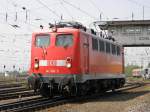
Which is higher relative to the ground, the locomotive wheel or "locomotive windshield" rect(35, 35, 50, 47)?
"locomotive windshield" rect(35, 35, 50, 47)

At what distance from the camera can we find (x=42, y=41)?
1980 centimetres

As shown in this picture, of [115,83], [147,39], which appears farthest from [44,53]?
[147,39]

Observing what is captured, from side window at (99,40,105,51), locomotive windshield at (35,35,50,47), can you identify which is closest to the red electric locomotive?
locomotive windshield at (35,35,50,47)

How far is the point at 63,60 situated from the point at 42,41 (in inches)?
63.7

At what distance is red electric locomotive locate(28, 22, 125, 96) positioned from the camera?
18.8 meters

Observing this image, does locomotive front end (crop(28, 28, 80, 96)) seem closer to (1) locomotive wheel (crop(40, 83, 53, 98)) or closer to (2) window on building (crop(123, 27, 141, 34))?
→ (1) locomotive wheel (crop(40, 83, 53, 98))

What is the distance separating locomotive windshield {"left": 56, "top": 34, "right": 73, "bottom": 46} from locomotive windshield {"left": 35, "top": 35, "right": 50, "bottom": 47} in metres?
0.54

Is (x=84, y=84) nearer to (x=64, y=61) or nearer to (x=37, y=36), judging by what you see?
(x=64, y=61)

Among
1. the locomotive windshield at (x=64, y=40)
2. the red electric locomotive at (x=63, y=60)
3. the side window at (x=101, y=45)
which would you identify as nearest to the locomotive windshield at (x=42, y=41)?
the red electric locomotive at (x=63, y=60)

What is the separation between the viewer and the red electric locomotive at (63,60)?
1881cm

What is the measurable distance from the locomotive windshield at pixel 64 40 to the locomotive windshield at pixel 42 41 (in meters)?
0.54

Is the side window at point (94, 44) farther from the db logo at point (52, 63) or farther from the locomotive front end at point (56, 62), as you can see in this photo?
the db logo at point (52, 63)

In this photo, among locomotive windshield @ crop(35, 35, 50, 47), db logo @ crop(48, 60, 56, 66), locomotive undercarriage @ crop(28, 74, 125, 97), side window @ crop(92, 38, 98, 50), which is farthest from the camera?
side window @ crop(92, 38, 98, 50)

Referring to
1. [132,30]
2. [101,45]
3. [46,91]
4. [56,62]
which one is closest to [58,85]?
[56,62]
